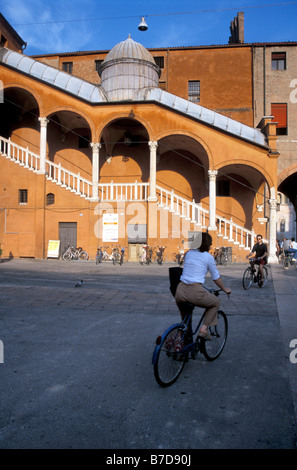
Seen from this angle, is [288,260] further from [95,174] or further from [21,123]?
[21,123]

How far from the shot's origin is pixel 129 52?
934 inches

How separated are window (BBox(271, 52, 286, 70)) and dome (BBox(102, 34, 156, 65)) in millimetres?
10277

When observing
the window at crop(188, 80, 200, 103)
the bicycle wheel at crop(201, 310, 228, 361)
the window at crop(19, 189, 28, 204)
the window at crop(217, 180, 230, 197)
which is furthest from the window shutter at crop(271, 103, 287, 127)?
the bicycle wheel at crop(201, 310, 228, 361)

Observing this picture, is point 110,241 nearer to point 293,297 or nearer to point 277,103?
point 293,297

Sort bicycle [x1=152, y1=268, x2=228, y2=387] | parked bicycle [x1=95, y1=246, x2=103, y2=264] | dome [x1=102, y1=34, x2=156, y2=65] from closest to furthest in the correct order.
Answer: bicycle [x1=152, y1=268, x2=228, y2=387] → parked bicycle [x1=95, y1=246, x2=103, y2=264] → dome [x1=102, y1=34, x2=156, y2=65]

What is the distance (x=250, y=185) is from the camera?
2462 cm

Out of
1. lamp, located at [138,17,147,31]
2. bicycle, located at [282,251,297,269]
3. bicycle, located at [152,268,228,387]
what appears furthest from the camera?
lamp, located at [138,17,147,31]

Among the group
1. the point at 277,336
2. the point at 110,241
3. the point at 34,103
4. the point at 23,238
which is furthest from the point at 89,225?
the point at 277,336

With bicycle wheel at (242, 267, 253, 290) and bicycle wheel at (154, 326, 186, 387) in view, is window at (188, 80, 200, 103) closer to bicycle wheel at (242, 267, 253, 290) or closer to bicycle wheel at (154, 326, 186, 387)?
bicycle wheel at (242, 267, 253, 290)

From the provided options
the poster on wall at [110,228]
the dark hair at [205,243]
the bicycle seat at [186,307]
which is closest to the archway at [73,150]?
the poster on wall at [110,228]

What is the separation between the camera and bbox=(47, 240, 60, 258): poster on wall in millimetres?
20094

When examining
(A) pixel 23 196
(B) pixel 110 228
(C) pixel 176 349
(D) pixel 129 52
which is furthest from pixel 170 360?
(D) pixel 129 52

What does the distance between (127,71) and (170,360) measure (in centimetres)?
2318
